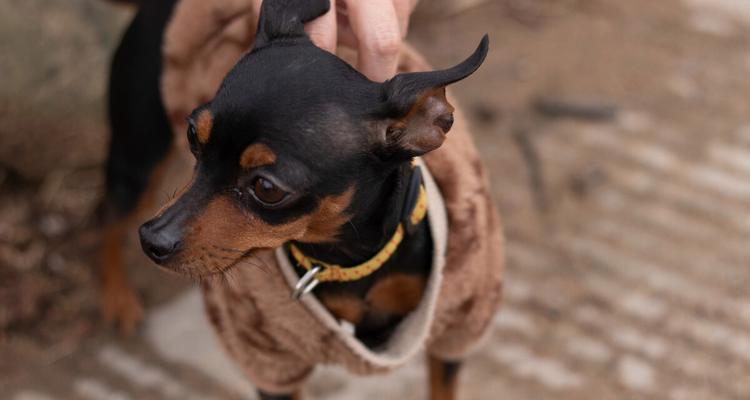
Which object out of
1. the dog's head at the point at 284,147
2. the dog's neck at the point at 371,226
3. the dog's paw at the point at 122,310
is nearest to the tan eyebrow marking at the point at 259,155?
the dog's head at the point at 284,147

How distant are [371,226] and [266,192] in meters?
0.31

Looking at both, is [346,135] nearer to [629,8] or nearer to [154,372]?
[154,372]

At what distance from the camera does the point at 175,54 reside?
97.9 inches

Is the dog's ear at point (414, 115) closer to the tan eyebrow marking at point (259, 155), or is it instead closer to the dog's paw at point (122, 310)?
the tan eyebrow marking at point (259, 155)

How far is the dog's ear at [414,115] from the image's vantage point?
1754 mm

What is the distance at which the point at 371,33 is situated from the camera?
1.93m

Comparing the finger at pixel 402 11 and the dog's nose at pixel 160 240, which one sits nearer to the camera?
the dog's nose at pixel 160 240

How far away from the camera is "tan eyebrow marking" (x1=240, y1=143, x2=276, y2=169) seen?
1740 millimetres

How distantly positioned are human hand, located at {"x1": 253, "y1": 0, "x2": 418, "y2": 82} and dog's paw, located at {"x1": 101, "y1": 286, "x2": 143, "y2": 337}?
173 cm

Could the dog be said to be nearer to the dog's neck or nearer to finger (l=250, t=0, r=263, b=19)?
the dog's neck

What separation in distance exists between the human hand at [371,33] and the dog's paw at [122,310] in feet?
5.69

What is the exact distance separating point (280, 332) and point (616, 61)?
3.04 metres

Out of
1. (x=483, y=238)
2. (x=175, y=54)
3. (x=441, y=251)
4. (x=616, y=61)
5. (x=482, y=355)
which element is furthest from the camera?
(x=616, y=61)

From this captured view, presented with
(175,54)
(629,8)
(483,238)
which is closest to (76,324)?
(175,54)
